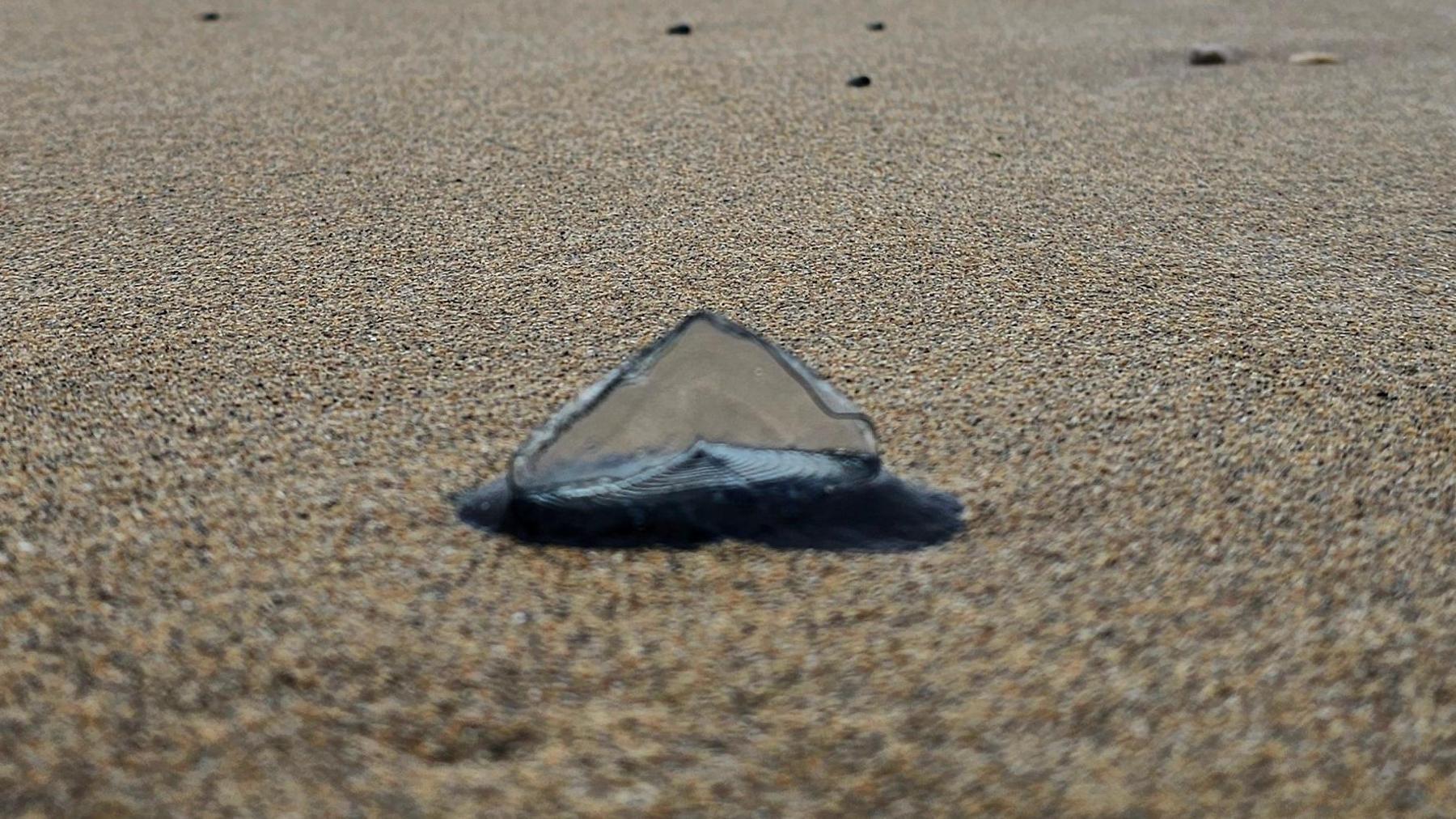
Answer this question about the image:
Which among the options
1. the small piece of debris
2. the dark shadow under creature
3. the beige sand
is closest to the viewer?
the beige sand

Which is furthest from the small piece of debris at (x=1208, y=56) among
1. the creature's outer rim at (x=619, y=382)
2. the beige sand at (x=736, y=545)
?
the creature's outer rim at (x=619, y=382)

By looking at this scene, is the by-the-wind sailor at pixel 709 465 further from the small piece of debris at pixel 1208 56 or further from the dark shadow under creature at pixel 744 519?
the small piece of debris at pixel 1208 56

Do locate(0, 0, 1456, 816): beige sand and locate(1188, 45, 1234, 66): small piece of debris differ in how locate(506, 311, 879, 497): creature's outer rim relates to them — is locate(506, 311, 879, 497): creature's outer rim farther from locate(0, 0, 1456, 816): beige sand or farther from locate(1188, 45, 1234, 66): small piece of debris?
locate(1188, 45, 1234, 66): small piece of debris

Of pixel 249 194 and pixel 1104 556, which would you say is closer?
pixel 1104 556

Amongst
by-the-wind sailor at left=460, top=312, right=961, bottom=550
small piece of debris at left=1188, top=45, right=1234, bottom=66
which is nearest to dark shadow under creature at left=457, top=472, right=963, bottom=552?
by-the-wind sailor at left=460, top=312, right=961, bottom=550

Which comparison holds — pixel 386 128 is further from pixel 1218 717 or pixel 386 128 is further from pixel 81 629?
pixel 1218 717

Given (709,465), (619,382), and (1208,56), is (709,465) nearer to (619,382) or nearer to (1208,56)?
(619,382)

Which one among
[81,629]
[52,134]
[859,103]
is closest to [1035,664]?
[81,629]
